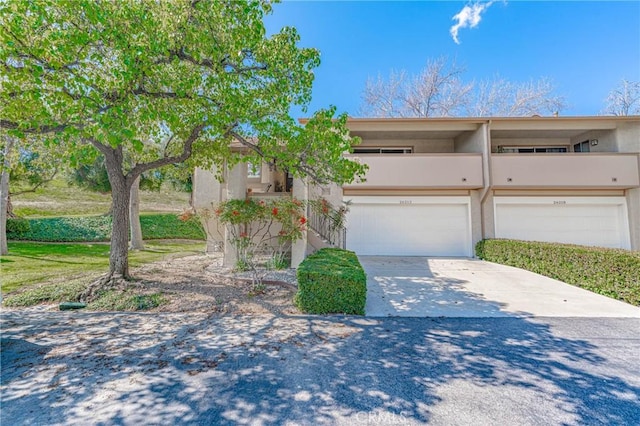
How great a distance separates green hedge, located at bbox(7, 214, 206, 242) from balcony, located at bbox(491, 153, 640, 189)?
14685 millimetres

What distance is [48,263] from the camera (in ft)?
32.6

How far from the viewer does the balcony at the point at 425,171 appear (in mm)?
11508

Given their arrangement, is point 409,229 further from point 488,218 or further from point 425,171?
point 488,218

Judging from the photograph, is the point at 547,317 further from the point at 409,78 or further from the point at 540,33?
the point at 409,78

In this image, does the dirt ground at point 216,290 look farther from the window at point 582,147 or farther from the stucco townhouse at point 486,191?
the window at point 582,147

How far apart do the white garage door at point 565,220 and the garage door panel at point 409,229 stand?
1.66 m

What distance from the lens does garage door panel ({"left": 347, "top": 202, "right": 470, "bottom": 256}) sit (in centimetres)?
1215

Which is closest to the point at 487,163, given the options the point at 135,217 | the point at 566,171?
the point at 566,171

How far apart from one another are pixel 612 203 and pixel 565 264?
6.82 meters

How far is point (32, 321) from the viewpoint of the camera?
494cm

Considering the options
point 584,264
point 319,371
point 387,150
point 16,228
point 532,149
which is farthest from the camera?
point 16,228

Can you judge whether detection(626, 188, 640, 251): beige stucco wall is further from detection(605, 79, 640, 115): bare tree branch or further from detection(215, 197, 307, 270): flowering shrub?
detection(215, 197, 307, 270): flowering shrub

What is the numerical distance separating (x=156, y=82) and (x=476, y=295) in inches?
346

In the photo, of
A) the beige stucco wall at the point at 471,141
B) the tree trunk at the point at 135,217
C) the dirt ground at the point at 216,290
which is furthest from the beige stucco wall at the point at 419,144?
the tree trunk at the point at 135,217
